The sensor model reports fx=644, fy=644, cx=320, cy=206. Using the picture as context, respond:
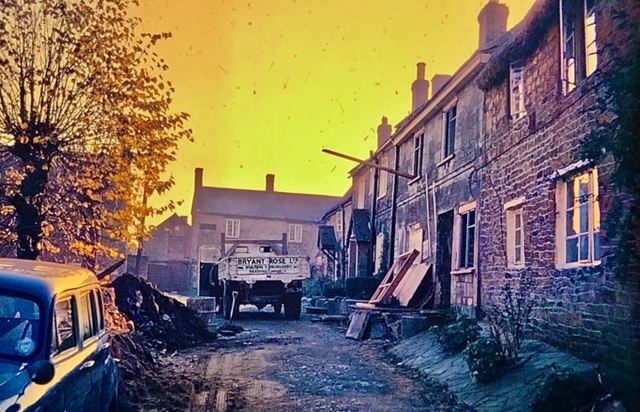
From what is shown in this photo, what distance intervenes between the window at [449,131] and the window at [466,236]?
6.74ft

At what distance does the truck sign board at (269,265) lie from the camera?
19.8m

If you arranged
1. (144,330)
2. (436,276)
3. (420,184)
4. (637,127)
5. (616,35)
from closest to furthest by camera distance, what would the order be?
1. (637,127)
2. (616,35)
3. (144,330)
4. (436,276)
5. (420,184)

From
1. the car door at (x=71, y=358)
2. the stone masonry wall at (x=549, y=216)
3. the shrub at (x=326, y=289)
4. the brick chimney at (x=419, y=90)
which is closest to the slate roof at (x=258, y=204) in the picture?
the shrub at (x=326, y=289)

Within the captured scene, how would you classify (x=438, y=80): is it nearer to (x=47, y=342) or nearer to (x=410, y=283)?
(x=410, y=283)

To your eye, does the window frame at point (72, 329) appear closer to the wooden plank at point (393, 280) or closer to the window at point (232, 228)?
the wooden plank at point (393, 280)

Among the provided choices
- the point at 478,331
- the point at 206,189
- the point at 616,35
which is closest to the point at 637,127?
the point at 616,35

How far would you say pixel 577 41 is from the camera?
8.81m

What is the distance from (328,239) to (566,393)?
27230 mm

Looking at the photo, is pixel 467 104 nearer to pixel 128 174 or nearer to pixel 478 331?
pixel 478 331

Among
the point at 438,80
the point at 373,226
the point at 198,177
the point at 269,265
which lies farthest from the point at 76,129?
the point at 198,177

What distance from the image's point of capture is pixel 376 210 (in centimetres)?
2581

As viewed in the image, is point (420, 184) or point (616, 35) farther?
point (420, 184)

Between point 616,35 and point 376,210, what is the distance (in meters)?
19.0

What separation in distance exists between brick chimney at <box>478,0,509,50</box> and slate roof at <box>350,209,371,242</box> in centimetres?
1113
